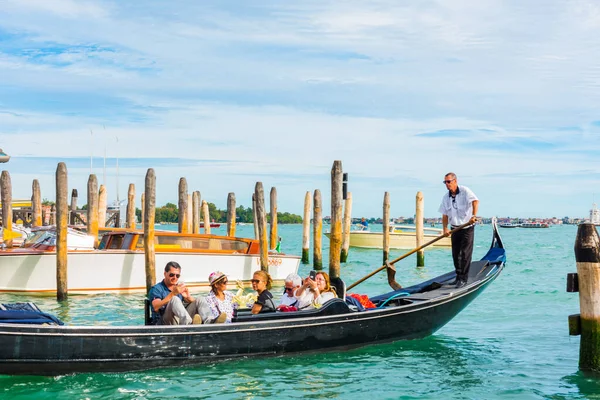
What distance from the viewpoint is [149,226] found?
14.4 meters

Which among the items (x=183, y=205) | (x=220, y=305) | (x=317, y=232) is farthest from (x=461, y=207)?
(x=183, y=205)

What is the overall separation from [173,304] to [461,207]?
14.0 ft

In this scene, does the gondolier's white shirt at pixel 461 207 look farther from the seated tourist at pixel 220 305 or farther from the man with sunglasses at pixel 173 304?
the man with sunglasses at pixel 173 304

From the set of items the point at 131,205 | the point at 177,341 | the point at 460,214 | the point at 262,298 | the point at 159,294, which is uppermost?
the point at 131,205

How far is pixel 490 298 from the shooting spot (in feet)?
52.3

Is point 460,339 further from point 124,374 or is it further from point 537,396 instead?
point 124,374

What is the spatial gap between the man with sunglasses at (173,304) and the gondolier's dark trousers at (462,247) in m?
3.67

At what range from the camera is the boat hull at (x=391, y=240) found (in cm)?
3338

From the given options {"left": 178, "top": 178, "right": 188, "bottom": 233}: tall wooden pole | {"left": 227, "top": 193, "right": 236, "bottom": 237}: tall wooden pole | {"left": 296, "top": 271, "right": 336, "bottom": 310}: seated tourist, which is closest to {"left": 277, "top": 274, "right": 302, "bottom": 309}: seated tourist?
{"left": 296, "top": 271, "right": 336, "bottom": 310}: seated tourist

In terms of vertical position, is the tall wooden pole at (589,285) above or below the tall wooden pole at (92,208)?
below

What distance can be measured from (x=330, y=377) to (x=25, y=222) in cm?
2391

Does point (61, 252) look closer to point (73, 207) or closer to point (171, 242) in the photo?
point (171, 242)

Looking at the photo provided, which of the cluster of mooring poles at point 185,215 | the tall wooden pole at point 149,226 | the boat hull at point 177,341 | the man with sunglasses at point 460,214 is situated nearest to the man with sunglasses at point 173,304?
the boat hull at point 177,341

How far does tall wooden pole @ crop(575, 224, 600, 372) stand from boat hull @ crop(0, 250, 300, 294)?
9.64 metres
